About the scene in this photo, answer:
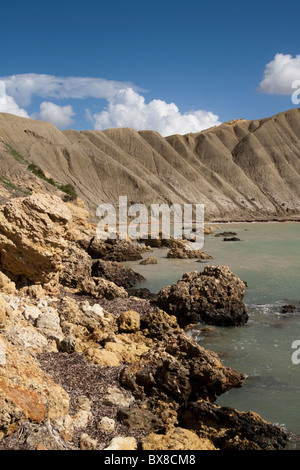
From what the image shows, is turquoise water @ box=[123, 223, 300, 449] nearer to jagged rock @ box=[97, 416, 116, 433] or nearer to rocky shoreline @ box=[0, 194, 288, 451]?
rocky shoreline @ box=[0, 194, 288, 451]

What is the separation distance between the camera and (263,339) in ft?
37.2

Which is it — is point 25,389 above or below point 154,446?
above

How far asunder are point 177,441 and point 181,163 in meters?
82.2

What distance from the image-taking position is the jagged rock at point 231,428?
20.0 feet

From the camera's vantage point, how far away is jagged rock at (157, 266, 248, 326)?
12.8m

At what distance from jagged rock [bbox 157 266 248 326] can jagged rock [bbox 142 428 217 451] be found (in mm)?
6582

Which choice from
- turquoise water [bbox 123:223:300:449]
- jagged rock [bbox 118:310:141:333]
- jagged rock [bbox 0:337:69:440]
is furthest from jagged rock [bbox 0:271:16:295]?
turquoise water [bbox 123:223:300:449]

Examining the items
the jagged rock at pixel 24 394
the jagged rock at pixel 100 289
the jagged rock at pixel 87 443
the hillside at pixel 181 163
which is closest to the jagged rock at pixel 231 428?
the jagged rock at pixel 87 443
